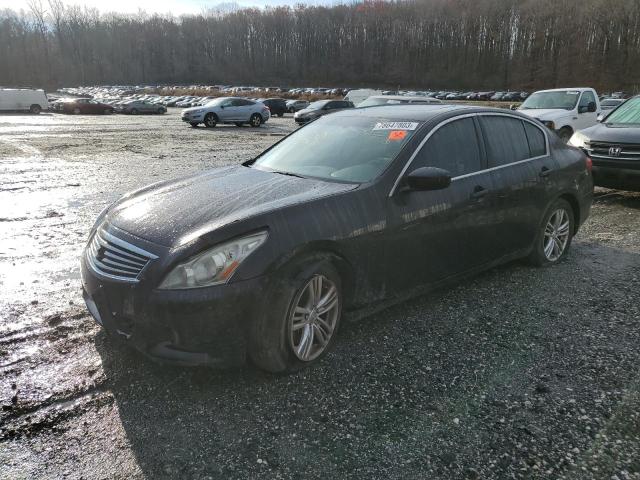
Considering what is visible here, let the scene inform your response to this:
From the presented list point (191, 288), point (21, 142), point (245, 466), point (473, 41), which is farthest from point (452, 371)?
point (473, 41)

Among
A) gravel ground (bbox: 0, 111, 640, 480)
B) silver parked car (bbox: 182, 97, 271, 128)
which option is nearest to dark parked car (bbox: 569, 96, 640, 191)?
gravel ground (bbox: 0, 111, 640, 480)

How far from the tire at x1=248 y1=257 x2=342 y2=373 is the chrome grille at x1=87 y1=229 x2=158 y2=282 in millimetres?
734

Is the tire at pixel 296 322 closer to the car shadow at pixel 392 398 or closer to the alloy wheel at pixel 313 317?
the alloy wheel at pixel 313 317

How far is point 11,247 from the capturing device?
5699 mm

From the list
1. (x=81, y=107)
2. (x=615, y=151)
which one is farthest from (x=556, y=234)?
(x=81, y=107)

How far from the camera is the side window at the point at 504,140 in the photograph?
14.9 ft

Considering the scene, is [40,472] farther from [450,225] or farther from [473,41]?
[473,41]

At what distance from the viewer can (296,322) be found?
3135 millimetres

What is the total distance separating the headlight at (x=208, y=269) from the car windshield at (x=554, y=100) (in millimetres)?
12632

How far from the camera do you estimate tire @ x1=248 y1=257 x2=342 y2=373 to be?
2.95 meters

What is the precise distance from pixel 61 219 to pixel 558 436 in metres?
6.64

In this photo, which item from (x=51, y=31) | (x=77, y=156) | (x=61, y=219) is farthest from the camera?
(x=51, y=31)

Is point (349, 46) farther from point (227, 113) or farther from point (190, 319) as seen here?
point (190, 319)

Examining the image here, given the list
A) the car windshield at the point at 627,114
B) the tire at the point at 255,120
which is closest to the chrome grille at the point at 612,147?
the car windshield at the point at 627,114
